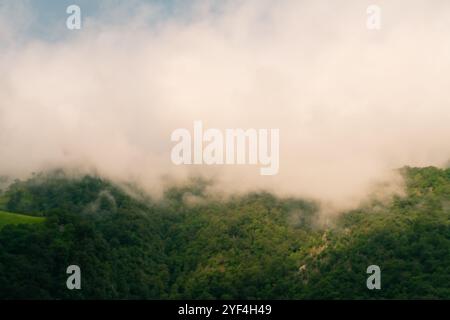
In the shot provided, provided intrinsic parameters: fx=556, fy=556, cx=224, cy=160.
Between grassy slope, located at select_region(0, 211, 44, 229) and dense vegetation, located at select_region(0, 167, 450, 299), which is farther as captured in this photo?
grassy slope, located at select_region(0, 211, 44, 229)

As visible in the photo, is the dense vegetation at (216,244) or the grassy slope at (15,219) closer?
the dense vegetation at (216,244)

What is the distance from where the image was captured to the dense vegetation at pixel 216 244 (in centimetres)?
5700

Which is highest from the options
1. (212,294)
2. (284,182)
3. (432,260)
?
(284,182)

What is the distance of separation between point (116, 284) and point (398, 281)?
31.3m

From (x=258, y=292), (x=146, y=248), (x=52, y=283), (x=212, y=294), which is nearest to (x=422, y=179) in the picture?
(x=258, y=292)

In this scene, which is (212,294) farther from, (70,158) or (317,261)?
(70,158)

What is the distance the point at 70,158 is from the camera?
316 feet

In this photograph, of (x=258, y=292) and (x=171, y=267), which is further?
(x=171, y=267)

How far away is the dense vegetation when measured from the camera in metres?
57.0

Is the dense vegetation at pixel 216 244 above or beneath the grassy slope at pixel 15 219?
beneath

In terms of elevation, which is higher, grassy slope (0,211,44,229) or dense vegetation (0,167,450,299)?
grassy slope (0,211,44,229)

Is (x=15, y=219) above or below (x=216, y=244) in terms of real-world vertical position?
above

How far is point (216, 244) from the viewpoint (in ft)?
252
